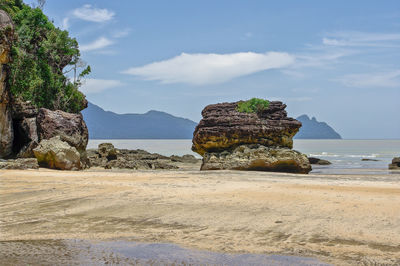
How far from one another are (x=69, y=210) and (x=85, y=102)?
20.1 metres

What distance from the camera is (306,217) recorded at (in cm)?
636

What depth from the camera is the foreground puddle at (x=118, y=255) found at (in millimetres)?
4254

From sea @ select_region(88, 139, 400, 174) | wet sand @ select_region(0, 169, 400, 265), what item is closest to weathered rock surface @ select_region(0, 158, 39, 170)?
wet sand @ select_region(0, 169, 400, 265)

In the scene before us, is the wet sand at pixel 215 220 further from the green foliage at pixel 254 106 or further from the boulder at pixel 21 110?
the green foliage at pixel 254 106

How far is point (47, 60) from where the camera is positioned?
2372 cm

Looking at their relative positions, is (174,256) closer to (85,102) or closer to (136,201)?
(136,201)

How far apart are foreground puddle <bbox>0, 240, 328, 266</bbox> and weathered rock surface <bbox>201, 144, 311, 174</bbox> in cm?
1622

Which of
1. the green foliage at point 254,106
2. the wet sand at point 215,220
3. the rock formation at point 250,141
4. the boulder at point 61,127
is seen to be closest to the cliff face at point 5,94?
the boulder at point 61,127

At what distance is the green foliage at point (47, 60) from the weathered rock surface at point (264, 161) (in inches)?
402

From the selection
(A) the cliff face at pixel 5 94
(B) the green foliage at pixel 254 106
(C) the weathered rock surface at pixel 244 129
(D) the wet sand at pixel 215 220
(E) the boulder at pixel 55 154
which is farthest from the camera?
(B) the green foliage at pixel 254 106

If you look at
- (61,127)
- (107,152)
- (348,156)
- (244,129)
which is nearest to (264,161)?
(244,129)

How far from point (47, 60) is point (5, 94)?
699cm

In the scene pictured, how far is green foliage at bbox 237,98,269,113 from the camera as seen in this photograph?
77.0 feet

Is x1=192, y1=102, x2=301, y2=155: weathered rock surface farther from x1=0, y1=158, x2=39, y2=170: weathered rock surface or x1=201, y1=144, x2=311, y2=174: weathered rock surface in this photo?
x1=0, y1=158, x2=39, y2=170: weathered rock surface
